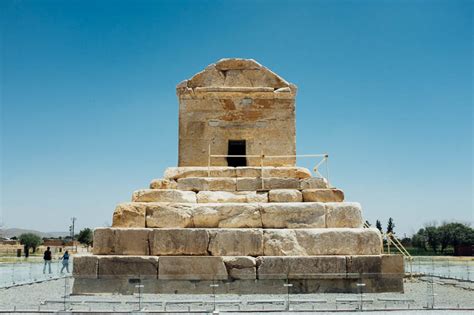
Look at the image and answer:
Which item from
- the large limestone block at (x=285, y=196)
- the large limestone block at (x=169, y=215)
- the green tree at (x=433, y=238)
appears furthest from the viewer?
the green tree at (x=433, y=238)

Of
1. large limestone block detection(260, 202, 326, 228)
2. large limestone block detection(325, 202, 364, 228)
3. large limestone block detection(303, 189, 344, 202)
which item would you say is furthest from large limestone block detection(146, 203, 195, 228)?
large limestone block detection(325, 202, 364, 228)

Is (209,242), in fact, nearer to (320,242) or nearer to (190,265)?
(190,265)

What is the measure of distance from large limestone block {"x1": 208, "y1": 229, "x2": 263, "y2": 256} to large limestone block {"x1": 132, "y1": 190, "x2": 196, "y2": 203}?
3.90ft

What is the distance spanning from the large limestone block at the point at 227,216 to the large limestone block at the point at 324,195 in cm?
133

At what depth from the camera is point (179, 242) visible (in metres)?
9.66

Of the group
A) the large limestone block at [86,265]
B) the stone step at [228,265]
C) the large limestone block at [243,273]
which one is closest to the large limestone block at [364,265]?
the stone step at [228,265]

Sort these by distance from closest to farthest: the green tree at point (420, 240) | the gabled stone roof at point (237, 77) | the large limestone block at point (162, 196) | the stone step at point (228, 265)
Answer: the stone step at point (228, 265), the large limestone block at point (162, 196), the gabled stone roof at point (237, 77), the green tree at point (420, 240)

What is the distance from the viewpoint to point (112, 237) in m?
9.75

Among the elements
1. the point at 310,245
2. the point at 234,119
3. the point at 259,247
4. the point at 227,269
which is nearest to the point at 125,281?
the point at 227,269

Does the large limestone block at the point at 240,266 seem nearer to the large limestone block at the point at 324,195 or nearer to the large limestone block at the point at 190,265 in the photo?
the large limestone block at the point at 190,265

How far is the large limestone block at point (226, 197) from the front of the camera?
10.6 metres

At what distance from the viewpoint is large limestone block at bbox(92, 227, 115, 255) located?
973cm

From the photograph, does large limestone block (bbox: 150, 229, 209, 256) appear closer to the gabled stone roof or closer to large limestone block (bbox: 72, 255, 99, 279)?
large limestone block (bbox: 72, 255, 99, 279)

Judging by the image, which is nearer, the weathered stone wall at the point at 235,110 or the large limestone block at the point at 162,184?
the large limestone block at the point at 162,184
